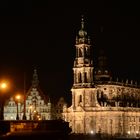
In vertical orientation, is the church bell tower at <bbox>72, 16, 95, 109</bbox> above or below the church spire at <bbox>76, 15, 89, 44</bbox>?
below

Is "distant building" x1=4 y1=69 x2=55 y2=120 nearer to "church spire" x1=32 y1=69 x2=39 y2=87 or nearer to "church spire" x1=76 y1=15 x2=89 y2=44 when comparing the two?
"church spire" x1=32 y1=69 x2=39 y2=87

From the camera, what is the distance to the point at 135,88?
521 feet

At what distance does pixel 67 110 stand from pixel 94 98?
7370mm

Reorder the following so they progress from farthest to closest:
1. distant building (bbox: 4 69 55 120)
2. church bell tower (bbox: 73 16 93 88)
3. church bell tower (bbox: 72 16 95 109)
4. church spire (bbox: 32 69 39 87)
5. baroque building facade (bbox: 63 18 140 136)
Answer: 1. church spire (bbox: 32 69 39 87)
2. distant building (bbox: 4 69 55 120)
3. church bell tower (bbox: 73 16 93 88)
4. church bell tower (bbox: 72 16 95 109)
5. baroque building facade (bbox: 63 18 140 136)

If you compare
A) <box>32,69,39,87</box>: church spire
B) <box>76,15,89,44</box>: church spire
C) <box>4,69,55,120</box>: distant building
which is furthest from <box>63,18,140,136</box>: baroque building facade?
<box>32,69,39,87</box>: church spire

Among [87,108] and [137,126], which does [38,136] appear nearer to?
[87,108]

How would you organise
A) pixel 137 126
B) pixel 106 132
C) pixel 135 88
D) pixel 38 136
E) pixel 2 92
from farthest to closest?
pixel 135 88
pixel 137 126
pixel 106 132
pixel 2 92
pixel 38 136

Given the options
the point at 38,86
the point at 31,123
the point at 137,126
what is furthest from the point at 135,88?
the point at 31,123

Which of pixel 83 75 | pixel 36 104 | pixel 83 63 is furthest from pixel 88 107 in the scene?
pixel 36 104

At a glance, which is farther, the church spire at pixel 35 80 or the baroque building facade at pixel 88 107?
the church spire at pixel 35 80

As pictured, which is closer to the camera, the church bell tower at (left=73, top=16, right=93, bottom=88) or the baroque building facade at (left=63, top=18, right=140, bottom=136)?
→ the baroque building facade at (left=63, top=18, right=140, bottom=136)

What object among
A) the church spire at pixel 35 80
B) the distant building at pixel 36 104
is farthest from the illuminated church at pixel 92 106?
the church spire at pixel 35 80

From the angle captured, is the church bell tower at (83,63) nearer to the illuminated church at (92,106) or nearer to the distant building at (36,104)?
the illuminated church at (92,106)

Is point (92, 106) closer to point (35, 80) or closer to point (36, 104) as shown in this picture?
point (36, 104)
